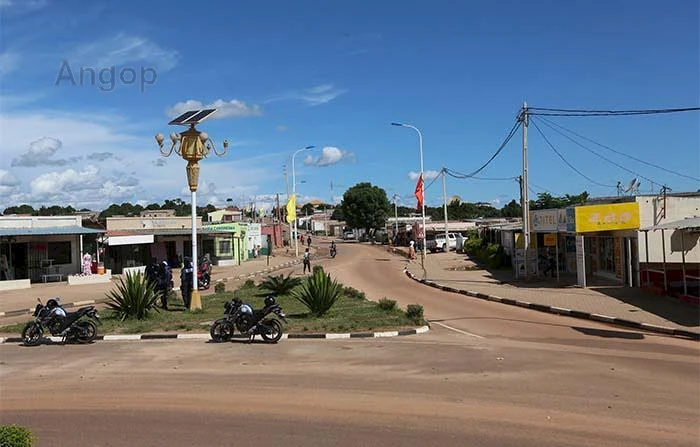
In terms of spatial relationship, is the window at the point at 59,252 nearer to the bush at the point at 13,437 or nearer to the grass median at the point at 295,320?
the grass median at the point at 295,320

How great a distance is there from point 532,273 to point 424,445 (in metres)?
23.8

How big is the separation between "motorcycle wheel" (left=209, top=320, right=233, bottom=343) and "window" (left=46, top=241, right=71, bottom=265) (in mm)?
28191

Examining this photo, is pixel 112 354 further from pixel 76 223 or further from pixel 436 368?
pixel 76 223

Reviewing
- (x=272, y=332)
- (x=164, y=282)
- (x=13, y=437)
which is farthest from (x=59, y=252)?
(x=13, y=437)

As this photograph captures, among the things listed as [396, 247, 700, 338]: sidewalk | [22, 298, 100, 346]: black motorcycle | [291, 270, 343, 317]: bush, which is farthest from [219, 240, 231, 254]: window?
[22, 298, 100, 346]: black motorcycle

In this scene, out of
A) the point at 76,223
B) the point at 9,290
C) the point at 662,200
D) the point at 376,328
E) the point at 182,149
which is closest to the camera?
the point at 376,328

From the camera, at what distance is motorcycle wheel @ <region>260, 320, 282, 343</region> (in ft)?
44.8

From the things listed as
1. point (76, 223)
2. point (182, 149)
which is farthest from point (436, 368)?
point (76, 223)

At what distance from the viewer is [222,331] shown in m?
14.0

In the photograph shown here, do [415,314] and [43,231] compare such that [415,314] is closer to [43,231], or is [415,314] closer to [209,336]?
[209,336]

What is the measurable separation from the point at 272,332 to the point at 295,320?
2775mm

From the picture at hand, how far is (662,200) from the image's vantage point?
78.3 feet

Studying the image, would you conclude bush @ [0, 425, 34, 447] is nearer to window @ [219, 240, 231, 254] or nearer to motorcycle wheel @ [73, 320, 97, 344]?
motorcycle wheel @ [73, 320, 97, 344]

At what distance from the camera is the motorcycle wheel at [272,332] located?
1365 cm
